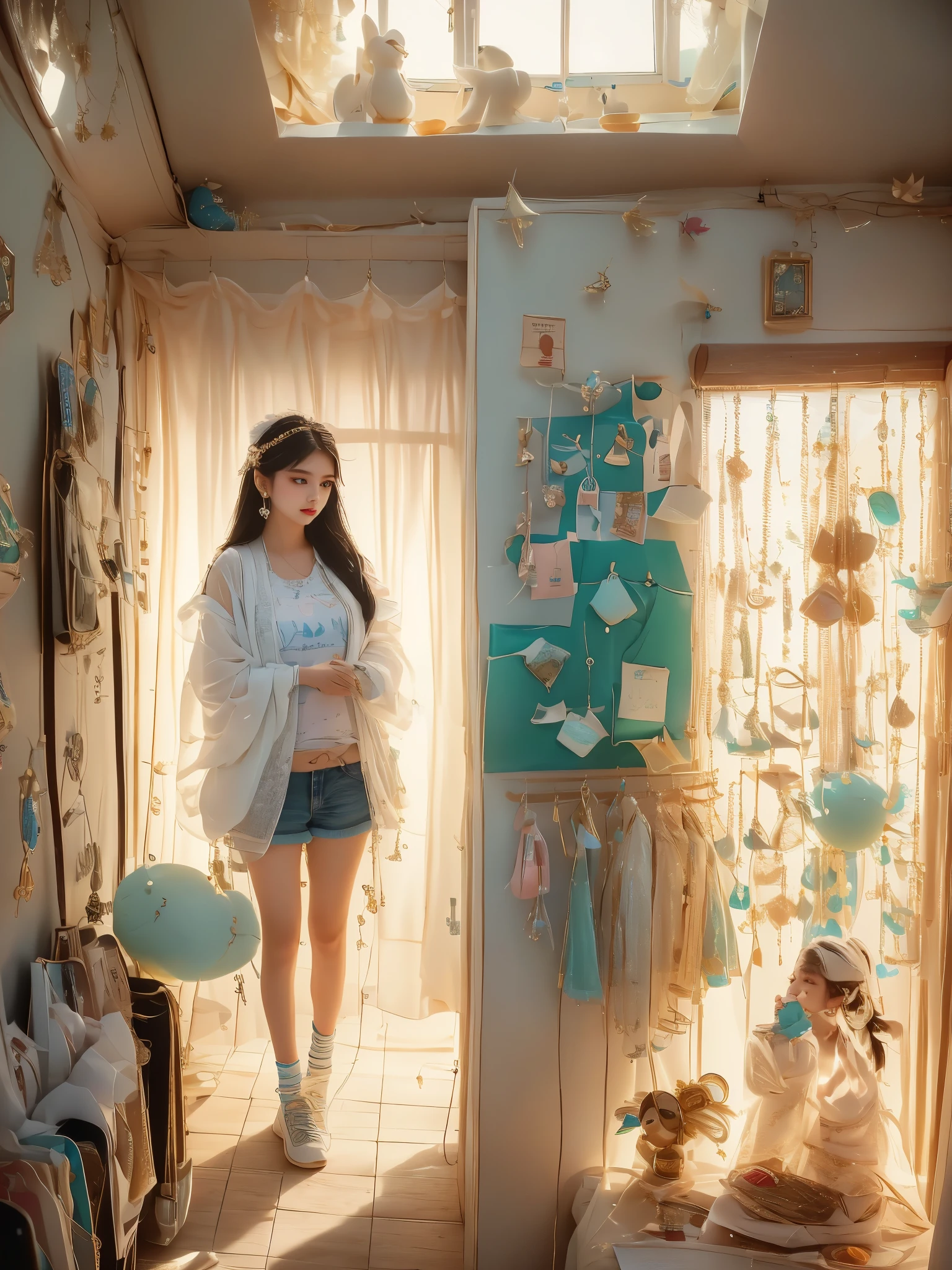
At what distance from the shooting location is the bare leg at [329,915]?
2.18 meters

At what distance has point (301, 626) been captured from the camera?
212cm

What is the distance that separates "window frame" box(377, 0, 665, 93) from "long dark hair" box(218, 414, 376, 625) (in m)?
0.89

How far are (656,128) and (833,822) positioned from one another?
1.55 m

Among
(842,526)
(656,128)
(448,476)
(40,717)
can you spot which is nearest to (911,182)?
(656,128)

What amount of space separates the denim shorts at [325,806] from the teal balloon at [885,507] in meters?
1.30

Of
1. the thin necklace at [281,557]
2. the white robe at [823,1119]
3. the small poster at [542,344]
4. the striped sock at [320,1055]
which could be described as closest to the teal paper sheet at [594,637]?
the small poster at [542,344]

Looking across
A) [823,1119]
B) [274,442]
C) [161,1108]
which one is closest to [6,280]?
[274,442]

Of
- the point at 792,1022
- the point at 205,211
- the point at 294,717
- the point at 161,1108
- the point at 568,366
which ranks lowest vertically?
the point at 161,1108

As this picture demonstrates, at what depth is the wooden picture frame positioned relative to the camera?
158 centimetres

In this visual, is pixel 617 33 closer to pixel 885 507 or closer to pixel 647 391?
pixel 647 391

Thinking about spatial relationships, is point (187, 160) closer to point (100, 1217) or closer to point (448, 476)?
point (448, 476)

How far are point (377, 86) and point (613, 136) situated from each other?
1.78 ft

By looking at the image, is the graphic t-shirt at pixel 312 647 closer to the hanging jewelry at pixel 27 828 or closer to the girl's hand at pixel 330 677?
the girl's hand at pixel 330 677

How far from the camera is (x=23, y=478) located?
1.75 metres
